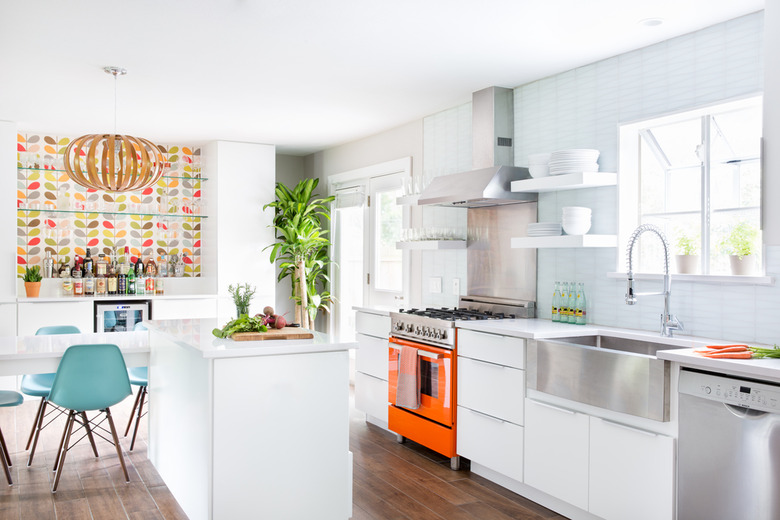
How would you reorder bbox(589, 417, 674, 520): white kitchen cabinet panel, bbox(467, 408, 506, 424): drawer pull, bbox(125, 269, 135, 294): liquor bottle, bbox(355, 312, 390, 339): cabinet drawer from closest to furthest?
bbox(589, 417, 674, 520): white kitchen cabinet panel
bbox(467, 408, 506, 424): drawer pull
bbox(355, 312, 390, 339): cabinet drawer
bbox(125, 269, 135, 294): liquor bottle

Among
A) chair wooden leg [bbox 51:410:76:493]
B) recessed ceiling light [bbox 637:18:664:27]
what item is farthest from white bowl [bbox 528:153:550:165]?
chair wooden leg [bbox 51:410:76:493]

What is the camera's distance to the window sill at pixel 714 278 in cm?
298

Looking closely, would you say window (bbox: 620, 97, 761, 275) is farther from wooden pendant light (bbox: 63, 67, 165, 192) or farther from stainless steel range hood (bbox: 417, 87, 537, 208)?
wooden pendant light (bbox: 63, 67, 165, 192)

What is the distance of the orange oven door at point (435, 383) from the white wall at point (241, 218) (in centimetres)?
289

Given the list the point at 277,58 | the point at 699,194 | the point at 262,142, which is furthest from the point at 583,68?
the point at 262,142

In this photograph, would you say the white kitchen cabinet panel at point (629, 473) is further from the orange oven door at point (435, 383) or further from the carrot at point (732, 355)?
the orange oven door at point (435, 383)

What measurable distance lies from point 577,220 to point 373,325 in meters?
1.81

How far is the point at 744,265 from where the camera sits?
3.09 metres

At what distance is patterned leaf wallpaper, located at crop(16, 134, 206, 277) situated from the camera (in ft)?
20.7

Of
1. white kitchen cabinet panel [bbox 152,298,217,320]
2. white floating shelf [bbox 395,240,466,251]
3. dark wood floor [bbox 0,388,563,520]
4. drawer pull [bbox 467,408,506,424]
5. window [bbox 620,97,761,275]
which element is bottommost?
dark wood floor [bbox 0,388,563,520]

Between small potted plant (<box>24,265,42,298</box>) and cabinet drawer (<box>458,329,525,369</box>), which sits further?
small potted plant (<box>24,265,42,298</box>)

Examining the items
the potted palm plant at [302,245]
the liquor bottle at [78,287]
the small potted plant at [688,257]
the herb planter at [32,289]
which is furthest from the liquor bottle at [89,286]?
the small potted plant at [688,257]

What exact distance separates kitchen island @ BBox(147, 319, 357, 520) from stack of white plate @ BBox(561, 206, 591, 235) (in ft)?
5.04

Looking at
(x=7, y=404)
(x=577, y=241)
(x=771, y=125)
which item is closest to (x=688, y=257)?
(x=577, y=241)
